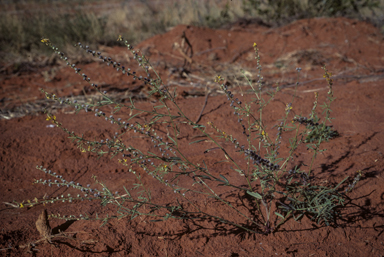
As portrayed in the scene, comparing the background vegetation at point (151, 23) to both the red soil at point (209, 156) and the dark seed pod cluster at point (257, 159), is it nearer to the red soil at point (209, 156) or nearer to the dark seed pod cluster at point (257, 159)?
the red soil at point (209, 156)

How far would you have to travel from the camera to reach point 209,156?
3.26m

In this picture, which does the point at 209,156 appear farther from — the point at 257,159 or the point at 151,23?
the point at 151,23

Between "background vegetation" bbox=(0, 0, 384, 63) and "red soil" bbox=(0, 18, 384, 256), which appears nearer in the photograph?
"red soil" bbox=(0, 18, 384, 256)

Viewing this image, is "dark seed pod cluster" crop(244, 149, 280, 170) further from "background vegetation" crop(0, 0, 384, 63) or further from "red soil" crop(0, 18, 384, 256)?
"background vegetation" crop(0, 0, 384, 63)

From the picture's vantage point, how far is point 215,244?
2271 millimetres

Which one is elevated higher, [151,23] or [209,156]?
Result: [151,23]

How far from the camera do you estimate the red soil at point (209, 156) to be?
2.25 metres

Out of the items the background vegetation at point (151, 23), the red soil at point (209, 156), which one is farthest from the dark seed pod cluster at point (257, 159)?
the background vegetation at point (151, 23)

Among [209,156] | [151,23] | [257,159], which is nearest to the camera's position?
[257,159]

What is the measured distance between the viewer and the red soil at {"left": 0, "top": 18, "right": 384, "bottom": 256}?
2248 millimetres

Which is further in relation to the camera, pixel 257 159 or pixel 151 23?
pixel 151 23

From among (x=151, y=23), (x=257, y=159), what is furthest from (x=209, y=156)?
(x=151, y=23)

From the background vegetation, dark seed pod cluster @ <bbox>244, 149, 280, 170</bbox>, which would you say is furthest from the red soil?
the background vegetation

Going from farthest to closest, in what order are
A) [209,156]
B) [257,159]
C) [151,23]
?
[151,23] < [209,156] < [257,159]
